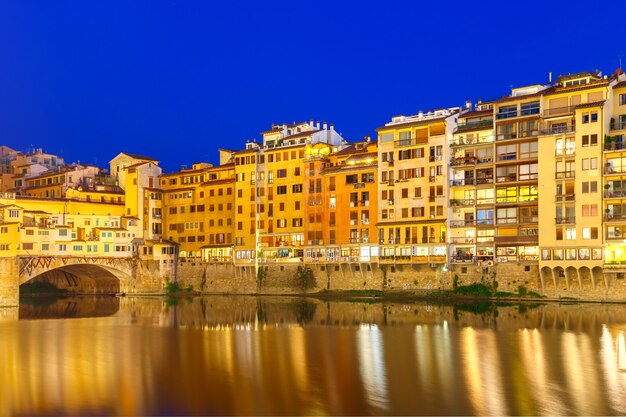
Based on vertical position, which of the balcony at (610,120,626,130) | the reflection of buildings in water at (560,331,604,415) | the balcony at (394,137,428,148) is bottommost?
the reflection of buildings in water at (560,331,604,415)

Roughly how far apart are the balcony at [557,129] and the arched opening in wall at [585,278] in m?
12.2

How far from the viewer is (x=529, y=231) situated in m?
71.5

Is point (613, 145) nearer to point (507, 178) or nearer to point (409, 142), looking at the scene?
point (507, 178)

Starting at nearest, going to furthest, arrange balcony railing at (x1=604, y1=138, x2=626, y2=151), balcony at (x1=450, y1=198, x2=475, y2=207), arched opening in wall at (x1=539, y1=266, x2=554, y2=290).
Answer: balcony railing at (x1=604, y1=138, x2=626, y2=151) → arched opening in wall at (x1=539, y1=266, x2=554, y2=290) → balcony at (x1=450, y1=198, x2=475, y2=207)

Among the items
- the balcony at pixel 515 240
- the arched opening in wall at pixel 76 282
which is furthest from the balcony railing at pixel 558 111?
the arched opening in wall at pixel 76 282

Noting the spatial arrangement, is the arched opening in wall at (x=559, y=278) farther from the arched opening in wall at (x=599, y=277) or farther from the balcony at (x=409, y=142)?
the balcony at (x=409, y=142)

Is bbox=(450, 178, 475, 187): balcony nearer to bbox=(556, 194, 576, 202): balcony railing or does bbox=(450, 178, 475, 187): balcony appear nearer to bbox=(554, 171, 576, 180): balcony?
bbox=(554, 171, 576, 180): balcony

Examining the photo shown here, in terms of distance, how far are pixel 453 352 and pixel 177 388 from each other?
15866mm

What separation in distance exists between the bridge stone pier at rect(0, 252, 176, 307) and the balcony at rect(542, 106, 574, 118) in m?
49.5

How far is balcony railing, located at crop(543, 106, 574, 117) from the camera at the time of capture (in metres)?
69.2

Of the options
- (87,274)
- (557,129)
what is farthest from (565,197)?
(87,274)

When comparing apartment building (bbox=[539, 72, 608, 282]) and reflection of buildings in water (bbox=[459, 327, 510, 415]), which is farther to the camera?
apartment building (bbox=[539, 72, 608, 282])

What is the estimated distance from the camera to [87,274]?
98.2 meters

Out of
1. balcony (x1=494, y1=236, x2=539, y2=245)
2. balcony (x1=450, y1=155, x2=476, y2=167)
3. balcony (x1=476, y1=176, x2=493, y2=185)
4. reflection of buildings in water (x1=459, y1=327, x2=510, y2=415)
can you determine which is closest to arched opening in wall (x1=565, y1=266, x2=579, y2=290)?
balcony (x1=494, y1=236, x2=539, y2=245)
